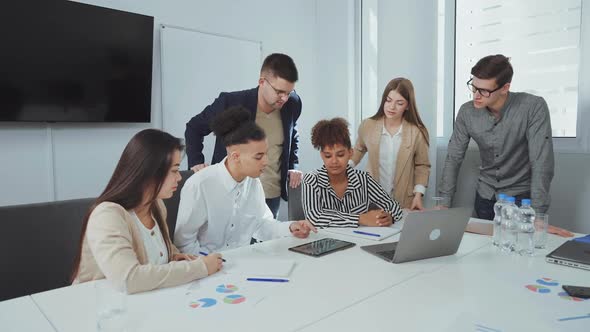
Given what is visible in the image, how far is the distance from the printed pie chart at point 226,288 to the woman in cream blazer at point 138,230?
9cm

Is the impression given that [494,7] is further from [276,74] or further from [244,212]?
[244,212]

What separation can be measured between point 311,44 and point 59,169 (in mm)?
2677

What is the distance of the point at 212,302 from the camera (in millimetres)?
1107

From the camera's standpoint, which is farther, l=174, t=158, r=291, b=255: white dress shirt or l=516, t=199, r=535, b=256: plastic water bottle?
l=174, t=158, r=291, b=255: white dress shirt

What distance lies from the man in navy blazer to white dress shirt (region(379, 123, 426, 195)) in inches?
21.8

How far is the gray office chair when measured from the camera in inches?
87.7

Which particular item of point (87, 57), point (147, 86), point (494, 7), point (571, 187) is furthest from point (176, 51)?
point (571, 187)

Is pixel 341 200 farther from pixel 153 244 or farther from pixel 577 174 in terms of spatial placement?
pixel 577 174

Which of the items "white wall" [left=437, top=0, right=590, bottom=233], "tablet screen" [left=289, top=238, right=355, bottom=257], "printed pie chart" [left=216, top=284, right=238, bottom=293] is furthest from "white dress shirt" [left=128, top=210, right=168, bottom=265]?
"white wall" [left=437, top=0, right=590, bottom=233]

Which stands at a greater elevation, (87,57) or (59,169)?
(87,57)

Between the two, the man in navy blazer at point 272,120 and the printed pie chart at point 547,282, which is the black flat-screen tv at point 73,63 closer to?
the man in navy blazer at point 272,120

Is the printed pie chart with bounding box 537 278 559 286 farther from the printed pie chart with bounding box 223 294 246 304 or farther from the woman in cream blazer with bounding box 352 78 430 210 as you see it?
the woman in cream blazer with bounding box 352 78 430 210

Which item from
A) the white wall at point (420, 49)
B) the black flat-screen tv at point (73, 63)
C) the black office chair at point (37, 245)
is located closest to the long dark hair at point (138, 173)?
the black office chair at point (37, 245)

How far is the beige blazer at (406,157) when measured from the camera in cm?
258
